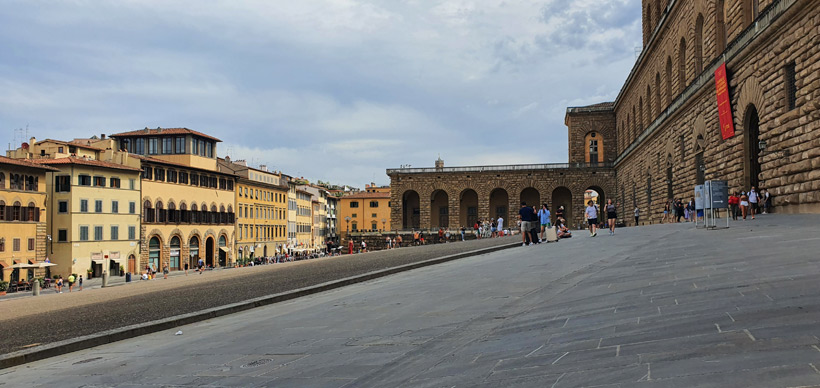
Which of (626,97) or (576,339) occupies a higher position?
(626,97)

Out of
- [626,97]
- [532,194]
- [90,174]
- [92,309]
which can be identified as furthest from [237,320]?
[532,194]

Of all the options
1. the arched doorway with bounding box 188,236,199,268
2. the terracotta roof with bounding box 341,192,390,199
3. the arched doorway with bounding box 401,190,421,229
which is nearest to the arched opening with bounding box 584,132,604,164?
the arched doorway with bounding box 401,190,421,229

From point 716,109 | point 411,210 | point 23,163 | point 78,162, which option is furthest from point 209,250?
point 716,109

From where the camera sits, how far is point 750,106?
19891 mm

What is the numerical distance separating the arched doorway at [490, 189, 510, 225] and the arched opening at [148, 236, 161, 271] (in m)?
31.1

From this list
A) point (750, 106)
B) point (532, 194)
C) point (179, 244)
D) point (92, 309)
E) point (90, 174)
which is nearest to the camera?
point (92, 309)

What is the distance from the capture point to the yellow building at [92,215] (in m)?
43.4

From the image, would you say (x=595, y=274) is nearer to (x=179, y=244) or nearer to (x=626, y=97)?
(x=626, y=97)

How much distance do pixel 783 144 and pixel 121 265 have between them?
43.4 meters

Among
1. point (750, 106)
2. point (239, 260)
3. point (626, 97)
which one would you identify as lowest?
point (239, 260)

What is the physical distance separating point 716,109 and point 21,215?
38636 mm

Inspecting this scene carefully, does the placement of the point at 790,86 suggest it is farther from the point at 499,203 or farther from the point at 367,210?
the point at 367,210

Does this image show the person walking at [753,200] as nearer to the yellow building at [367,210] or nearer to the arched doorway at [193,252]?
the arched doorway at [193,252]

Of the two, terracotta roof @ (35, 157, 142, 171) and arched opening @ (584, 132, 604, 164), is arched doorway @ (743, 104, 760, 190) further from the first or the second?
terracotta roof @ (35, 157, 142, 171)
